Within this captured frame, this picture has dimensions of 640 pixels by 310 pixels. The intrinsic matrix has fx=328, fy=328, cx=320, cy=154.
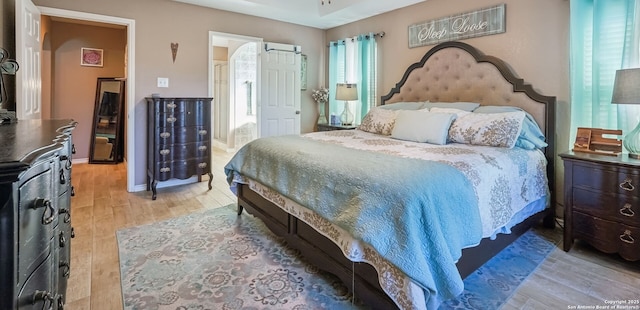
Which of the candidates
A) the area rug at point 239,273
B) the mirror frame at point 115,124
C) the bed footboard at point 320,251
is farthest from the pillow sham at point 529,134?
the mirror frame at point 115,124

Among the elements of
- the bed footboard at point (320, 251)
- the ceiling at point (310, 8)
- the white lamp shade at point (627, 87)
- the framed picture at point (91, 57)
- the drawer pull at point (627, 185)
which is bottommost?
the bed footboard at point (320, 251)

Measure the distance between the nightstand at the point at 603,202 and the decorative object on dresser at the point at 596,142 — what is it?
15 cm

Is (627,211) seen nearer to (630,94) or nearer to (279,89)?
(630,94)

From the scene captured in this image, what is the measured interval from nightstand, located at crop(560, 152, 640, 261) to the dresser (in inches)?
144

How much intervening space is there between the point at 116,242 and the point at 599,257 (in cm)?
362

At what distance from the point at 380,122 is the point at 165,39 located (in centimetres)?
283

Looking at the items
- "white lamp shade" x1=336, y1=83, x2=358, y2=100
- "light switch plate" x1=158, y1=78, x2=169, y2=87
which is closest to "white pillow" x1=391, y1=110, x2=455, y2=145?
"white lamp shade" x1=336, y1=83, x2=358, y2=100

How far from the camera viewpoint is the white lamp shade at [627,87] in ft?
7.10

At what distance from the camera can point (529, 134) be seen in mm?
2732

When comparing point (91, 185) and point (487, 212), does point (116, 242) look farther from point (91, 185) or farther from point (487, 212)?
point (487, 212)

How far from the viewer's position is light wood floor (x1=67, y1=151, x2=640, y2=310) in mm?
1850

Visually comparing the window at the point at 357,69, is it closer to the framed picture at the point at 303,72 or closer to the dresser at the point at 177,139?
the framed picture at the point at 303,72

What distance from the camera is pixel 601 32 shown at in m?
2.64

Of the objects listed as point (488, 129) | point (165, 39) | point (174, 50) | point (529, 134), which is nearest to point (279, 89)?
point (174, 50)
